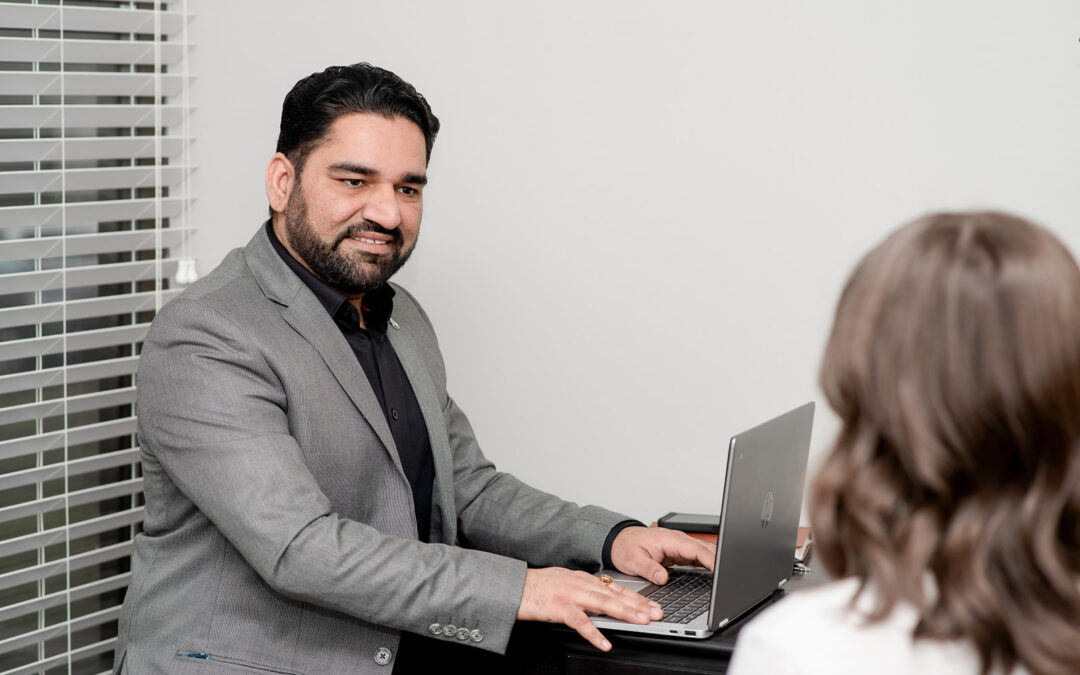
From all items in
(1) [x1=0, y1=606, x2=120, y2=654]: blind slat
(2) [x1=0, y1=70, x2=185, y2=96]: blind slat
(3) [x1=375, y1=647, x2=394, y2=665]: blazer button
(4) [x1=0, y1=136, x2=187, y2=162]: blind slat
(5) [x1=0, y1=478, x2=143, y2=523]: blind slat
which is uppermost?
(2) [x1=0, y1=70, x2=185, y2=96]: blind slat

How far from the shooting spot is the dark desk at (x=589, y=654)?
156 centimetres

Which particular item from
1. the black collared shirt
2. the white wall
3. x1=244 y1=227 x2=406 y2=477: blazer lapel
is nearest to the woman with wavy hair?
x1=244 y1=227 x2=406 y2=477: blazer lapel

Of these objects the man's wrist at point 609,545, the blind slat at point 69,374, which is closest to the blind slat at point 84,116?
the blind slat at point 69,374

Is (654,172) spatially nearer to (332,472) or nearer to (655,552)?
(655,552)

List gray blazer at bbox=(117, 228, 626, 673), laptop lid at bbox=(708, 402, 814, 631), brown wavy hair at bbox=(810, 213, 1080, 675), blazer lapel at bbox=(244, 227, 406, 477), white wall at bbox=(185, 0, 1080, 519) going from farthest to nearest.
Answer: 1. white wall at bbox=(185, 0, 1080, 519)
2. blazer lapel at bbox=(244, 227, 406, 477)
3. gray blazer at bbox=(117, 228, 626, 673)
4. laptop lid at bbox=(708, 402, 814, 631)
5. brown wavy hair at bbox=(810, 213, 1080, 675)

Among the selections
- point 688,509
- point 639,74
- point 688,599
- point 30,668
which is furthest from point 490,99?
point 30,668

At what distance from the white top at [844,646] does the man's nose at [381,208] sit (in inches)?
50.0

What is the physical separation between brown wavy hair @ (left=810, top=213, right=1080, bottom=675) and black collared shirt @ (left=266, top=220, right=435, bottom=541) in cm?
121

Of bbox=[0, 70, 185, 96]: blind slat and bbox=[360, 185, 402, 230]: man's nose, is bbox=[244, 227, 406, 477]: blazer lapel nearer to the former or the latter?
bbox=[360, 185, 402, 230]: man's nose

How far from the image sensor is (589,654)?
1618 mm

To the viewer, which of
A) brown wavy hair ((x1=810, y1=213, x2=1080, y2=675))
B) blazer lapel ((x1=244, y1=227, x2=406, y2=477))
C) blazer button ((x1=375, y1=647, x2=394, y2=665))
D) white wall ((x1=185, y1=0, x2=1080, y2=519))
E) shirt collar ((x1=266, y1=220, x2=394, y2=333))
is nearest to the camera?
brown wavy hair ((x1=810, y1=213, x2=1080, y2=675))

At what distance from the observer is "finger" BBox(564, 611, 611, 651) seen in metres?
1.57

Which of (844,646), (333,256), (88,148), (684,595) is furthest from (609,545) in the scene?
(88,148)

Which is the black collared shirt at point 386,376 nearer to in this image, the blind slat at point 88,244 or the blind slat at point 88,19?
the blind slat at point 88,244
